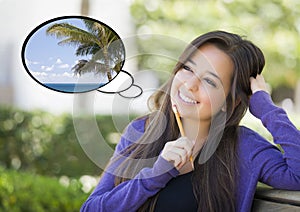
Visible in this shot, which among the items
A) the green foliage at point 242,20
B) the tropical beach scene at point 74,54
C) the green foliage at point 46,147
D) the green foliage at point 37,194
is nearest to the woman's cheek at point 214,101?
the tropical beach scene at point 74,54

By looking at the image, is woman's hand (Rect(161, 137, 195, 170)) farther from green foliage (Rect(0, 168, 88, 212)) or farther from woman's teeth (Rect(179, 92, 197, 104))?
green foliage (Rect(0, 168, 88, 212))

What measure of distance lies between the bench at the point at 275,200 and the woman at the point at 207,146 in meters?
0.03

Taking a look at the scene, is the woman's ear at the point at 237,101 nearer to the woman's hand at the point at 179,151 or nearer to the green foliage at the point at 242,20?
the woman's hand at the point at 179,151

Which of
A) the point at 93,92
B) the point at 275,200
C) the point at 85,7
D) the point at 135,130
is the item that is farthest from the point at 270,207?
the point at 85,7

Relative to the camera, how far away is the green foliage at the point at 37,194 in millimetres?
3918

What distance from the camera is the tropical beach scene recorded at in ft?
5.64

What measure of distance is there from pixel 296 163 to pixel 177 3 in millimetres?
7417

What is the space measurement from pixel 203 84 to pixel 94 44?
0.29 m

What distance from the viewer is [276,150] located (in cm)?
186

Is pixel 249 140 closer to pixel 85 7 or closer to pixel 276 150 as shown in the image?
pixel 276 150

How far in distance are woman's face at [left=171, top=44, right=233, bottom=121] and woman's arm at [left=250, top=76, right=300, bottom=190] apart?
11 cm

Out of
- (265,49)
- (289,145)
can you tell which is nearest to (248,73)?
(289,145)

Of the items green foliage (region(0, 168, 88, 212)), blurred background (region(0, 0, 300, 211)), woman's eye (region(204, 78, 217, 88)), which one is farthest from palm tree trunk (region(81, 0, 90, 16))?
woman's eye (region(204, 78, 217, 88))

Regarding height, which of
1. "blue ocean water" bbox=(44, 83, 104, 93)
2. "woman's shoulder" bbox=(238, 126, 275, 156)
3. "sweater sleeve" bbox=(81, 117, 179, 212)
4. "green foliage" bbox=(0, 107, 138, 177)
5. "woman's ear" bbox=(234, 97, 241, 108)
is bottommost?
"green foliage" bbox=(0, 107, 138, 177)
